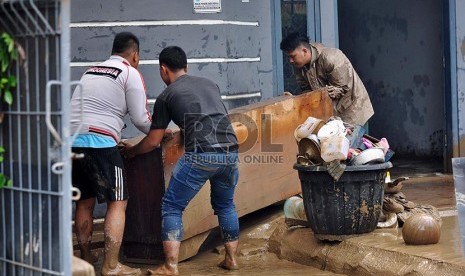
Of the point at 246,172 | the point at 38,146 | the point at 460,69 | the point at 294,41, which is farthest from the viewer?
the point at 460,69

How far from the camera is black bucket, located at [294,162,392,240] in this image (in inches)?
293

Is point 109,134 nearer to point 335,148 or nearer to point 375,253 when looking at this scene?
point 335,148

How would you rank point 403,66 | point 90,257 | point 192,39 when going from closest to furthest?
point 90,257, point 192,39, point 403,66

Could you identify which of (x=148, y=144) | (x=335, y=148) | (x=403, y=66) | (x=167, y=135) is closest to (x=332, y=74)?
(x=335, y=148)

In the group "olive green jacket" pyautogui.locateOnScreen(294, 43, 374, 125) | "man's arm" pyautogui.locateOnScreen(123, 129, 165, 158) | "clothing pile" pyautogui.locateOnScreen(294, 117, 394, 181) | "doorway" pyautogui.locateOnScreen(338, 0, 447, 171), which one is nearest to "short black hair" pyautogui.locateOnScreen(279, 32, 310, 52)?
"olive green jacket" pyautogui.locateOnScreen(294, 43, 374, 125)

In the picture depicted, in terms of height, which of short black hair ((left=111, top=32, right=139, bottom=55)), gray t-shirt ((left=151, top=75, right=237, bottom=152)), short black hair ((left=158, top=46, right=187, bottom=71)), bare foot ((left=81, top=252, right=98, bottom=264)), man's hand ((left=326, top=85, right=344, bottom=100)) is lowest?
bare foot ((left=81, top=252, right=98, bottom=264))

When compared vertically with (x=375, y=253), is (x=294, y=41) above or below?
above

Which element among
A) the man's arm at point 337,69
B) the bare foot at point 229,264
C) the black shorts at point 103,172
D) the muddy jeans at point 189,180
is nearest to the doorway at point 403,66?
the man's arm at point 337,69

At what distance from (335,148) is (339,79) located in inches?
68.8

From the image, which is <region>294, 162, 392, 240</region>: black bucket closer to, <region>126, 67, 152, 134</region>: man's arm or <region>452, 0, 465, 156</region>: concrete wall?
<region>126, 67, 152, 134</region>: man's arm

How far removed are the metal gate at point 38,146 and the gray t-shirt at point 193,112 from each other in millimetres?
2541

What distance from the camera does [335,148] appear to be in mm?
7320

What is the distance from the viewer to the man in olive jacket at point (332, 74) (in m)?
8.86

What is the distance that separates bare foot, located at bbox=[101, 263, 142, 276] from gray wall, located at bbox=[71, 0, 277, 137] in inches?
84.8
